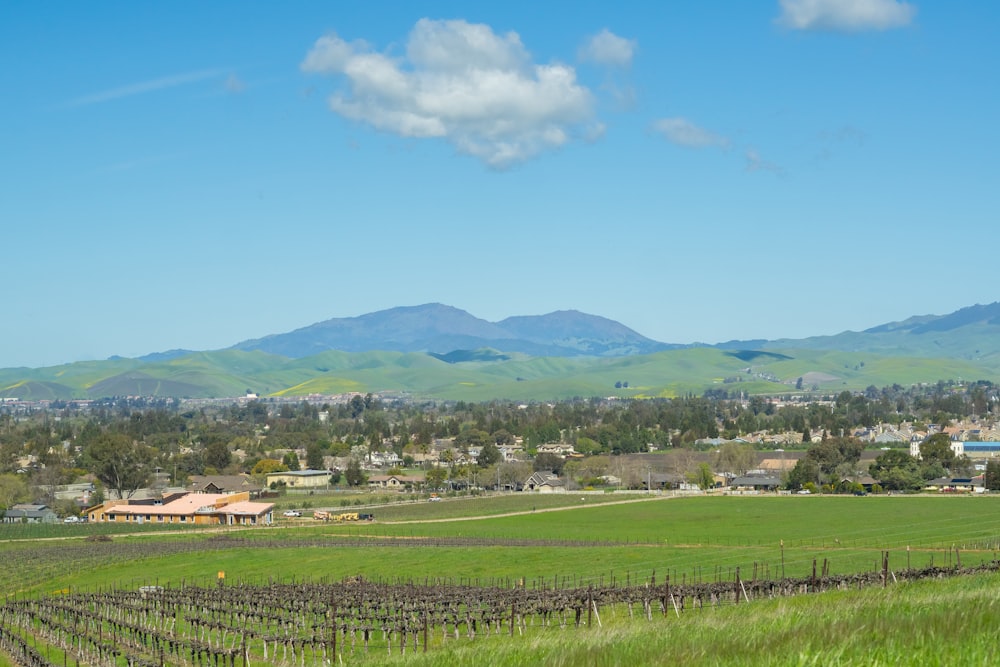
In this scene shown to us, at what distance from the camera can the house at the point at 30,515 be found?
102 metres

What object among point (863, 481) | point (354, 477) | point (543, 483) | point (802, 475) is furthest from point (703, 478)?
point (354, 477)

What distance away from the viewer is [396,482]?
132875mm

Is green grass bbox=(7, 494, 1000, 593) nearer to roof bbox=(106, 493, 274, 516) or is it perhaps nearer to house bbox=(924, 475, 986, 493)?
roof bbox=(106, 493, 274, 516)

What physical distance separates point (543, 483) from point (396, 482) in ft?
56.1

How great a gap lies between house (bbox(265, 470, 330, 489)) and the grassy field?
27631mm

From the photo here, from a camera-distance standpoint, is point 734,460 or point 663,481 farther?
point 734,460

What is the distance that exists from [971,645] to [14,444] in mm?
157542

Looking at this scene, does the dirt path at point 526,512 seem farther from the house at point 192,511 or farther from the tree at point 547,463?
the tree at point 547,463

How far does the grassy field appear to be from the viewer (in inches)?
556

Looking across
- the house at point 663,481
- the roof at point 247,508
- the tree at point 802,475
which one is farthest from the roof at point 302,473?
the tree at point 802,475

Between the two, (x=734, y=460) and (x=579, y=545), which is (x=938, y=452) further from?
(x=579, y=545)

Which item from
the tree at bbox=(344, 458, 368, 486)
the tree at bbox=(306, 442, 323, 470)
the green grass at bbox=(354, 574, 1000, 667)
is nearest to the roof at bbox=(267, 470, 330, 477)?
the tree at bbox=(344, 458, 368, 486)

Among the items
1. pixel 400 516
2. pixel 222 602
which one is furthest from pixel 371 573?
pixel 400 516

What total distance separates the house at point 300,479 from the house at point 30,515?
3004 cm
